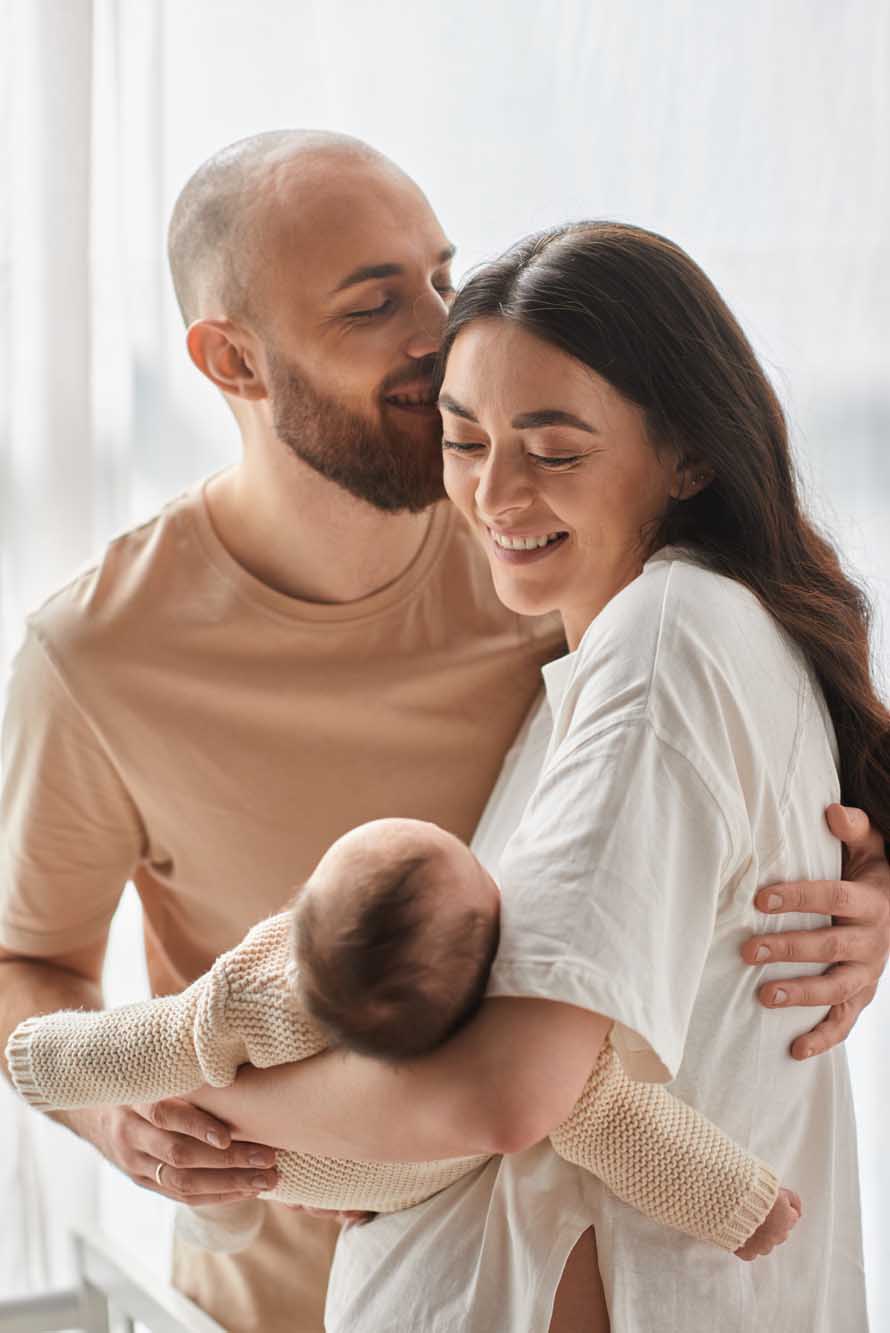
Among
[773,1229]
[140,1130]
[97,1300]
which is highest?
[773,1229]

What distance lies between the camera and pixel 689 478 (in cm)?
119

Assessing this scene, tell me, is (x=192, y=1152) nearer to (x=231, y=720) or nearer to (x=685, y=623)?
(x=231, y=720)

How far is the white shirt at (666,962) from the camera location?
0.93 metres

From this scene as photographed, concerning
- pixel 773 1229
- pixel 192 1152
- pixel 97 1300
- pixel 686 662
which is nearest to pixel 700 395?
pixel 686 662

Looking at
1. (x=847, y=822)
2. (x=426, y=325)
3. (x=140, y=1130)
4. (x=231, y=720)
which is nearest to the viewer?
(x=847, y=822)

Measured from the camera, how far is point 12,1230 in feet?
7.14

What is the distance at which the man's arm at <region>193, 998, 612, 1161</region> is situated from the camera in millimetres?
911

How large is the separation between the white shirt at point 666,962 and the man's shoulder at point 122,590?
53 cm

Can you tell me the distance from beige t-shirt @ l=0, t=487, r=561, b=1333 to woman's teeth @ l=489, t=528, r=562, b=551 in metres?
0.45

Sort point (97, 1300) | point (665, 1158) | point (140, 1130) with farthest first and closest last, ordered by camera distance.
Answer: point (97, 1300)
point (140, 1130)
point (665, 1158)

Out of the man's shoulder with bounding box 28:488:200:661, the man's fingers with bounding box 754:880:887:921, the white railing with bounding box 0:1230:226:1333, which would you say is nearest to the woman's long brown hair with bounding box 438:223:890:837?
the man's fingers with bounding box 754:880:887:921

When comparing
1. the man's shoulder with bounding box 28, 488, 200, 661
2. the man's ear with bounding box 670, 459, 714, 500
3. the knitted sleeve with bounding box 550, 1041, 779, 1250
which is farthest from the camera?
the man's shoulder with bounding box 28, 488, 200, 661

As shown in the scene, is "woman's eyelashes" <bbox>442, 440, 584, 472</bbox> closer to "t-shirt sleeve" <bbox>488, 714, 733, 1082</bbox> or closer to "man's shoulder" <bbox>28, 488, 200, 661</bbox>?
"t-shirt sleeve" <bbox>488, 714, 733, 1082</bbox>

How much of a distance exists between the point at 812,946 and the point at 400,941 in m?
0.35
